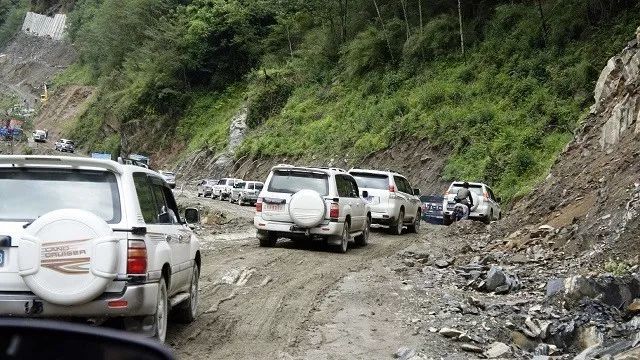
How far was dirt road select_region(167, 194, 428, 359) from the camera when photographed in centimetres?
814

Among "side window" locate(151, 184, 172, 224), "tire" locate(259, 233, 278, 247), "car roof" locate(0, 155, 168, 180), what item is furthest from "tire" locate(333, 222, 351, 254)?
"car roof" locate(0, 155, 168, 180)

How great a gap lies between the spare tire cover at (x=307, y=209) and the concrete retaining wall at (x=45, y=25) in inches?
4819

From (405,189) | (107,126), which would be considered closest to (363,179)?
(405,189)

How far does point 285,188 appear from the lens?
665 inches

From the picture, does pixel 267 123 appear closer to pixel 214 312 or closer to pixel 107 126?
pixel 107 126

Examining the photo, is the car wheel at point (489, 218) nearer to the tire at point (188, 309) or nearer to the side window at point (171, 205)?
the tire at point (188, 309)

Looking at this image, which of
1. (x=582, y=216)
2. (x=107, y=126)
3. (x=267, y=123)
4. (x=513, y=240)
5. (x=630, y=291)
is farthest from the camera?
(x=107, y=126)

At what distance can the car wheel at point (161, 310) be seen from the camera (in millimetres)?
7031

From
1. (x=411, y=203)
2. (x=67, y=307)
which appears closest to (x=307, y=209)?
(x=411, y=203)

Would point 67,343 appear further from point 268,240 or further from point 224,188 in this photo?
point 224,188

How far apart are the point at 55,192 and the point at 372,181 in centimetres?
1653

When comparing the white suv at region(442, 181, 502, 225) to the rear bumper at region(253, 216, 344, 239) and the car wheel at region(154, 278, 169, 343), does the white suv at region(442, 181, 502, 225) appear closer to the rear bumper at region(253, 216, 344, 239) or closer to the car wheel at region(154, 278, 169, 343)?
the rear bumper at region(253, 216, 344, 239)

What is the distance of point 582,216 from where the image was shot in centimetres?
1512

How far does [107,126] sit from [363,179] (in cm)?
6433
